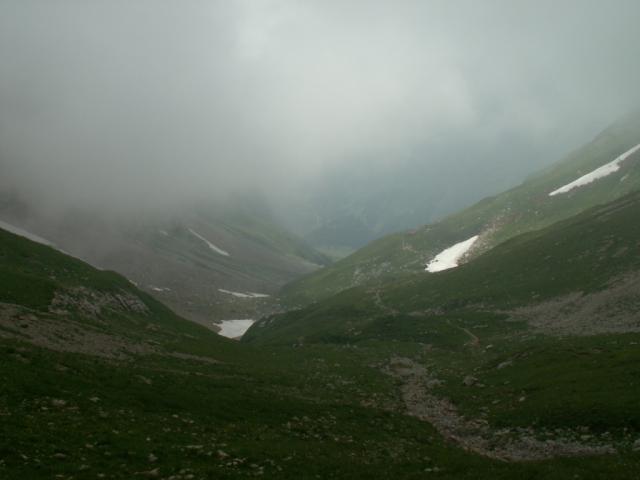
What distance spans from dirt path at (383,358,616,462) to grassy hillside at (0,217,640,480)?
224 millimetres

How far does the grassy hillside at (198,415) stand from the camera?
73.3 feet

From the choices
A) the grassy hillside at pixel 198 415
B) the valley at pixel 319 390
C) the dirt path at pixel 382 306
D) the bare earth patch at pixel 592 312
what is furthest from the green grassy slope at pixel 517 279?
the grassy hillside at pixel 198 415

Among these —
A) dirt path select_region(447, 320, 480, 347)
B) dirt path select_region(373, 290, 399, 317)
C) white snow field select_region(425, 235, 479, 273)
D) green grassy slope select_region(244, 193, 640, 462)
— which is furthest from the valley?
white snow field select_region(425, 235, 479, 273)

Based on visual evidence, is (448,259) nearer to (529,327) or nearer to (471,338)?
(529,327)

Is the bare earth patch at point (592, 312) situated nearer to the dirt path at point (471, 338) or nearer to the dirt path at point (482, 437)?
the dirt path at point (471, 338)

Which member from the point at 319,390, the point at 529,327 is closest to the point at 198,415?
the point at 319,390

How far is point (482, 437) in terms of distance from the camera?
35.3 metres

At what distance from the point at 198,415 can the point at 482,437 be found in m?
18.1

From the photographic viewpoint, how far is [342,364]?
219 feet

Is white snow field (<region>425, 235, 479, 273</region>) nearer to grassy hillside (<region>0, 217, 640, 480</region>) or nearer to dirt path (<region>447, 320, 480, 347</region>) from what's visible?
dirt path (<region>447, 320, 480, 347</region>)

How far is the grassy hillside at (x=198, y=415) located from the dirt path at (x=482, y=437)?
22 centimetres

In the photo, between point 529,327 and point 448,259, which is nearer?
point 529,327

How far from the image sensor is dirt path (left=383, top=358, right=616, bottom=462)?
98.6 feet

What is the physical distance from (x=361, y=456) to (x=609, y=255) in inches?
3238
